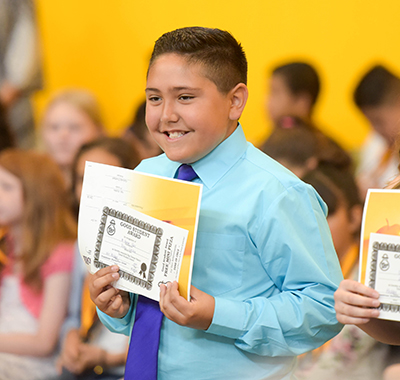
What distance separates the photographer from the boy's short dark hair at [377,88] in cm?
289

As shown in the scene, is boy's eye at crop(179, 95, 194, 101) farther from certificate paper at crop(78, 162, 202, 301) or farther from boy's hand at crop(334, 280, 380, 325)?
boy's hand at crop(334, 280, 380, 325)

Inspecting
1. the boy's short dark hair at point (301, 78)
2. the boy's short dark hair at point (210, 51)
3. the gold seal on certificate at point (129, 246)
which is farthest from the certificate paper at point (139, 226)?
the boy's short dark hair at point (301, 78)

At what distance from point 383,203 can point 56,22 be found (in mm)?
3693

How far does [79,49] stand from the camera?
416 centimetres

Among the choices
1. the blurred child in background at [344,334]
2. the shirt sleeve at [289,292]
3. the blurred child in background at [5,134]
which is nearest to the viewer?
the shirt sleeve at [289,292]

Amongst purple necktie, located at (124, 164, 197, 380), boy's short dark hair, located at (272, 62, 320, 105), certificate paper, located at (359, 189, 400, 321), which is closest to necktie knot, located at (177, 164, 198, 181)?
purple necktie, located at (124, 164, 197, 380)

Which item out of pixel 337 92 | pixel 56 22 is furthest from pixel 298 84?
pixel 56 22

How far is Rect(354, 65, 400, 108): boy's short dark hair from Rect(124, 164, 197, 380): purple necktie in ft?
6.82

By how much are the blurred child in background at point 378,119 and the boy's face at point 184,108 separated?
182 cm

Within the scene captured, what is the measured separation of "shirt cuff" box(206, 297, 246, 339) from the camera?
3.27ft

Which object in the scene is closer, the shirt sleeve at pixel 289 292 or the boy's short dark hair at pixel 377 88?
the shirt sleeve at pixel 289 292

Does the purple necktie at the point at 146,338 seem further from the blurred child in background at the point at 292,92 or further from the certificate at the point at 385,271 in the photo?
the blurred child in background at the point at 292,92

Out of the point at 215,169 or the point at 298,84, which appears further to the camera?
the point at 298,84

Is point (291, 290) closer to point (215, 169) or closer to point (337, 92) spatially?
point (215, 169)
